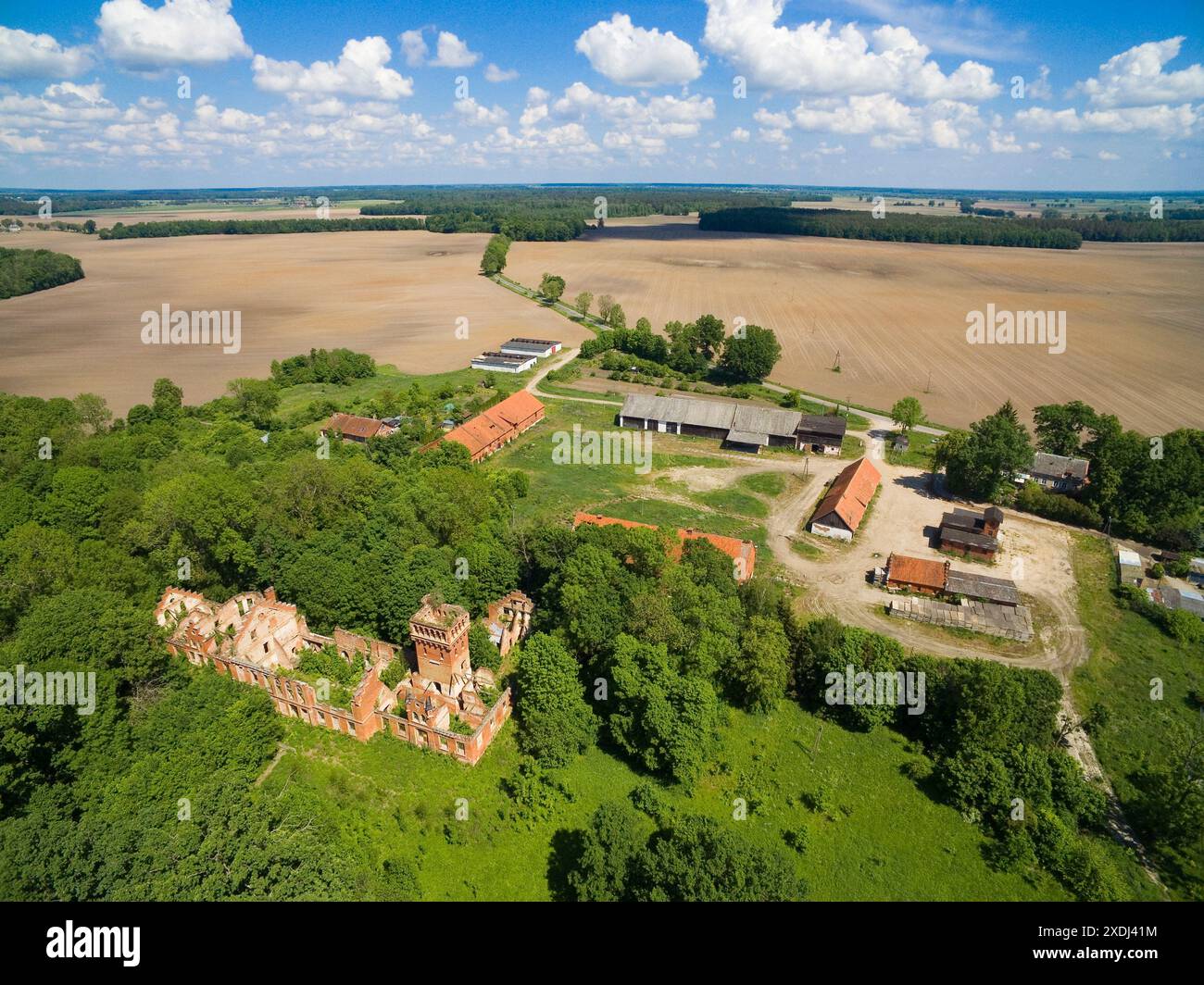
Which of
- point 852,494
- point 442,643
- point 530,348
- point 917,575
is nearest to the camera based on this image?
point 442,643

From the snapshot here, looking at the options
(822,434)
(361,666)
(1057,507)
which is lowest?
(361,666)

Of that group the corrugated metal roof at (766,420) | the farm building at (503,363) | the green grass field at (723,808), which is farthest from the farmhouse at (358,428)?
the green grass field at (723,808)

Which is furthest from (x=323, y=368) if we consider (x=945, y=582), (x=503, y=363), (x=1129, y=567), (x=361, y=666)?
(x=1129, y=567)

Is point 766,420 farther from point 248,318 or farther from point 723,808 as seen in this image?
point 248,318

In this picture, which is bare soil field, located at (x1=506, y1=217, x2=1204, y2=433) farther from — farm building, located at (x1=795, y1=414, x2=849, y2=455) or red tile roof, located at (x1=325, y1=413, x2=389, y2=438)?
red tile roof, located at (x1=325, y1=413, x2=389, y2=438)

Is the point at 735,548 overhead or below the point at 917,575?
overhead

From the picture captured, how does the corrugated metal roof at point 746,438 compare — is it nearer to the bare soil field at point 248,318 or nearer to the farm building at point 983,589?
the farm building at point 983,589

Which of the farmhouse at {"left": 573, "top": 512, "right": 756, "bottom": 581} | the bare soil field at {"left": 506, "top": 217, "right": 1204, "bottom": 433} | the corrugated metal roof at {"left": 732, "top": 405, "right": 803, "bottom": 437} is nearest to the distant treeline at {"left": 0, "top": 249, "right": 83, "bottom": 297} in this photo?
the bare soil field at {"left": 506, "top": 217, "right": 1204, "bottom": 433}
